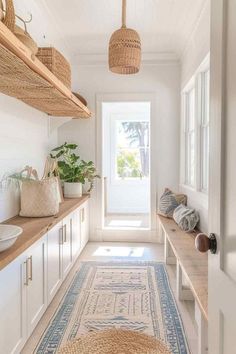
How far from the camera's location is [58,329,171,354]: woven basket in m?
1.45

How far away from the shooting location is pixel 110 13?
3.45 m

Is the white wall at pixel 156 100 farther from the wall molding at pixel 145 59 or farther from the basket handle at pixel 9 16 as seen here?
the basket handle at pixel 9 16

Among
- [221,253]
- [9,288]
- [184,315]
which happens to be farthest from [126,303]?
[221,253]

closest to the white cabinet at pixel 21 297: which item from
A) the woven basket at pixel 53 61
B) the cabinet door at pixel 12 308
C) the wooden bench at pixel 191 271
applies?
the cabinet door at pixel 12 308

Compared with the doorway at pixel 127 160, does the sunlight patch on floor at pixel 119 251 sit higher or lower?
lower

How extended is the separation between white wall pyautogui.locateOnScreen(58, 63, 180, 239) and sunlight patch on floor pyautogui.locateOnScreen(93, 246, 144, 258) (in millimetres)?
937

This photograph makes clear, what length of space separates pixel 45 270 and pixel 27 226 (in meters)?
0.38

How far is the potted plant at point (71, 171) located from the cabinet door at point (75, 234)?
0.43 m

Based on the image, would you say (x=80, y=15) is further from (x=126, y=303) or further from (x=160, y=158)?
(x=126, y=303)

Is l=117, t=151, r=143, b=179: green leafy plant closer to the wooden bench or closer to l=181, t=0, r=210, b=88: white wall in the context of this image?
l=181, t=0, r=210, b=88: white wall

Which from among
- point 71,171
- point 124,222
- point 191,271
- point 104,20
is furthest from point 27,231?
point 124,222

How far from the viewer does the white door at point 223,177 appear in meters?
1.00

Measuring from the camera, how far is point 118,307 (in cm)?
271

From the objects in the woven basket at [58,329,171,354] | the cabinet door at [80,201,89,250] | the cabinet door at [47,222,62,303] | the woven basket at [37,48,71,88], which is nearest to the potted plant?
the cabinet door at [80,201,89,250]
